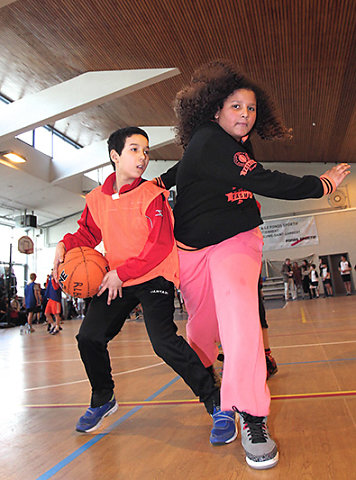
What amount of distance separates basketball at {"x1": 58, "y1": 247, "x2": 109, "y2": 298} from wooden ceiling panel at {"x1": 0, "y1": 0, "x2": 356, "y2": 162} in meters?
6.34

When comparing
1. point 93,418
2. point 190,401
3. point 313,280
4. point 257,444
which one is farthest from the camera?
point 313,280

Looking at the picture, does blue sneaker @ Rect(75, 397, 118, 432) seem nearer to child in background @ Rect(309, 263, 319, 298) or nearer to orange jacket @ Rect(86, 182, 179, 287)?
orange jacket @ Rect(86, 182, 179, 287)

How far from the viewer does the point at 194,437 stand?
159 centimetres

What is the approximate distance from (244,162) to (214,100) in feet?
1.30

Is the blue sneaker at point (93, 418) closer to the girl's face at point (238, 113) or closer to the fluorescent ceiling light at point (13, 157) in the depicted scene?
the girl's face at point (238, 113)

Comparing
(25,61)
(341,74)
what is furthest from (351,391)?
(25,61)

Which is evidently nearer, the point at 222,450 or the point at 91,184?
the point at 222,450

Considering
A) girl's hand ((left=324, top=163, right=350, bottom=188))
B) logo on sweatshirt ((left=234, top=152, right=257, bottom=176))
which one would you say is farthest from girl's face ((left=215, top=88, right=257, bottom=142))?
girl's hand ((left=324, top=163, right=350, bottom=188))

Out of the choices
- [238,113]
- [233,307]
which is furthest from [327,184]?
[233,307]

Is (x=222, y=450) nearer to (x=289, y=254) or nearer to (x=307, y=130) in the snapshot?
(x=307, y=130)

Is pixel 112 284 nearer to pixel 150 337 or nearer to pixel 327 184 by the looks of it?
pixel 150 337

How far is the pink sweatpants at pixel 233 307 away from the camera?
1.43 m

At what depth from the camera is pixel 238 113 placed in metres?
1.68

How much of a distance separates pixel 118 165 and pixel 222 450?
132 cm
